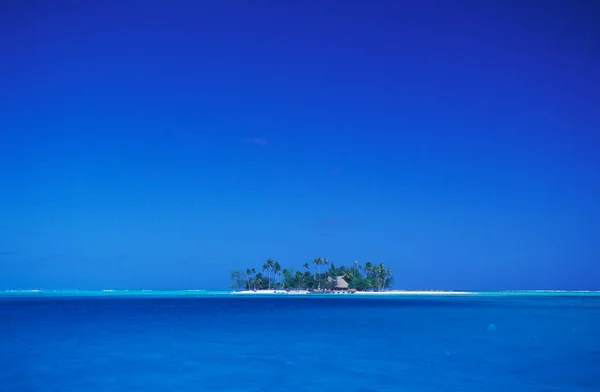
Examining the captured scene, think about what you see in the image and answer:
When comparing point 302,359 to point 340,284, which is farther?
point 340,284

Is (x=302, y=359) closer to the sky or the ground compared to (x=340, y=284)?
closer to the ground

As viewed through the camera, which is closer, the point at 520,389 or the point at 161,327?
the point at 520,389

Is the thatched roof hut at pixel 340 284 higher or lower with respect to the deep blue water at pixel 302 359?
higher

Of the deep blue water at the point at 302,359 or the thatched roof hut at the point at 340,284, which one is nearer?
the deep blue water at the point at 302,359

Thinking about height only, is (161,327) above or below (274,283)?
below

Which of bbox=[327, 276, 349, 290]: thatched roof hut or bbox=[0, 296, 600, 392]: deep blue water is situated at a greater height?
bbox=[327, 276, 349, 290]: thatched roof hut

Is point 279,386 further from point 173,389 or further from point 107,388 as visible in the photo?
point 107,388

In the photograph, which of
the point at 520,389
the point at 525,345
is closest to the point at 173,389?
the point at 520,389

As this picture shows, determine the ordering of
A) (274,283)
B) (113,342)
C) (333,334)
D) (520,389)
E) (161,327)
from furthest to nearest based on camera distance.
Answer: (274,283) < (161,327) < (333,334) < (113,342) < (520,389)

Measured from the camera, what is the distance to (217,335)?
33531 mm

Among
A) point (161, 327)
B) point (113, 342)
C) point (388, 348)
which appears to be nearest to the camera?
point (388, 348)

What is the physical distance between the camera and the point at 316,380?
62.3 ft

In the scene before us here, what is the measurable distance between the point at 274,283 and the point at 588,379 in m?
177

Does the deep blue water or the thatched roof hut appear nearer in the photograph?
the deep blue water
